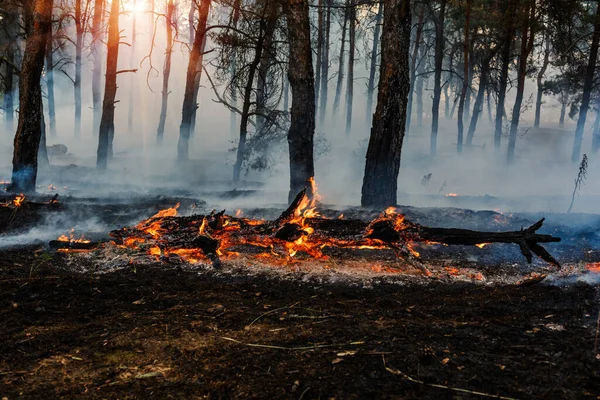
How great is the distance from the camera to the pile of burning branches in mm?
6434

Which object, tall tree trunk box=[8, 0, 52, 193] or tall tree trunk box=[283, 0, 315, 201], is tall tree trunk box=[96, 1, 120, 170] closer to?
tall tree trunk box=[8, 0, 52, 193]

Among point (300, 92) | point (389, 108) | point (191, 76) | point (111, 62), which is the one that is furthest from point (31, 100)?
point (191, 76)

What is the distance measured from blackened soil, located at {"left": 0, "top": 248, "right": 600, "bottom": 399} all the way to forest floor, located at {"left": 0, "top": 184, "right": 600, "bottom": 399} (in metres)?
0.01

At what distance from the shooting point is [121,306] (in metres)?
4.51

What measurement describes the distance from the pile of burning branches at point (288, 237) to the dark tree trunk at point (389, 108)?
117 inches

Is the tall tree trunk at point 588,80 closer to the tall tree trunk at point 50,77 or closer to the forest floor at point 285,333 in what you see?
the forest floor at point 285,333

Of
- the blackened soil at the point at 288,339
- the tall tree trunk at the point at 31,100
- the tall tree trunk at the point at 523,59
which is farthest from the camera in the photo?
the tall tree trunk at the point at 523,59

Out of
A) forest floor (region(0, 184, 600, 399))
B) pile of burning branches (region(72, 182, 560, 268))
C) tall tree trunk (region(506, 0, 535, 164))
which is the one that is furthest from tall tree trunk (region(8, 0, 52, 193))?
tall tree trunk (region(506, 0, 535, 164))

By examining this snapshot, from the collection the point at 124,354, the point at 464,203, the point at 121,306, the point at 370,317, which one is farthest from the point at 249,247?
the point at 464,203

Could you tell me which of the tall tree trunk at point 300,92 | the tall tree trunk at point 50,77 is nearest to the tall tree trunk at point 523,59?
the tall tree trunk at point 300,92

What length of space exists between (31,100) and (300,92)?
658 cm

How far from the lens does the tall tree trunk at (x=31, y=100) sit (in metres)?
11.3

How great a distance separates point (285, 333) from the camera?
3.76 meters

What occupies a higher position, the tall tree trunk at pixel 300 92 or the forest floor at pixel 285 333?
the tall tree trunk at pixel 300 92
